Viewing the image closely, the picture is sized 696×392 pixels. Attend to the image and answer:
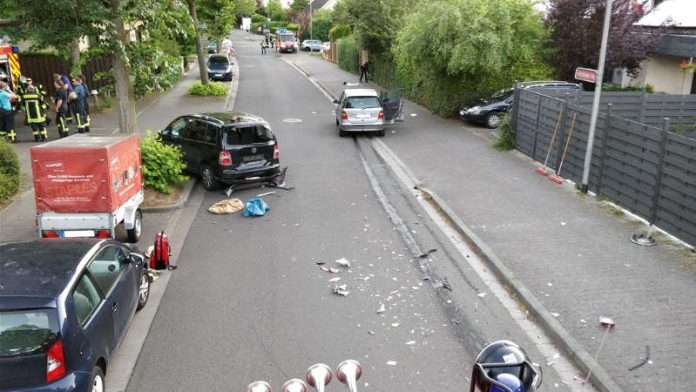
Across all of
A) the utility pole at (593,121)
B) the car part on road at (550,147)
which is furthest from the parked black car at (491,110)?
the utility pole at (593,121)

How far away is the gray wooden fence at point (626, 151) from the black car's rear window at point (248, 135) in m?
7.07

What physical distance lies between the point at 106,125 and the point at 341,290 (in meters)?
15.8

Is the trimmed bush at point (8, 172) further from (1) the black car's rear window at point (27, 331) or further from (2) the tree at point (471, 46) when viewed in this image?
(2) the tree at point (471, 46)

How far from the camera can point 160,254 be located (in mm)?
9062

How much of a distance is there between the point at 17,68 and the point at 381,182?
53.4ft

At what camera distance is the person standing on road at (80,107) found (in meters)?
18.3

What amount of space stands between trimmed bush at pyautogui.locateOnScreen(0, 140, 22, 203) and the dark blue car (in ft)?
22.9

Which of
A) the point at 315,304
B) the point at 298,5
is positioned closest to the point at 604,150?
the point at 315,304

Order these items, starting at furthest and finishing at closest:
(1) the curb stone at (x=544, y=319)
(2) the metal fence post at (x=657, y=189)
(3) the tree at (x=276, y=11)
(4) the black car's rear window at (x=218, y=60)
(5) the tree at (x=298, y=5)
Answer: (3) the tree at (x=276, y=11) → (5) the tree at (x=298, y=5) → (4) the black car's rear window at (x=218, y=60) → (2) the metal fence post at (x=657, y=189) → (1) the curb stone at (x=544, y=319)

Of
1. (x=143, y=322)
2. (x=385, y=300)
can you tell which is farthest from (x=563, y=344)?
(x=143, y=322)

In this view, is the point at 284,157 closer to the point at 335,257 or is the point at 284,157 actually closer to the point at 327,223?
the point at 327,223

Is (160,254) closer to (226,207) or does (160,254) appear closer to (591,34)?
(226,207)

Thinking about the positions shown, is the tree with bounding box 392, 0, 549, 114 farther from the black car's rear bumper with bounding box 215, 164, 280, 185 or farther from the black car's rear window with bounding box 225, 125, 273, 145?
the black car's rear bumper with bounding box 215, 164, 280, 185

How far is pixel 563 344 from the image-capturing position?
6832 millimetres
